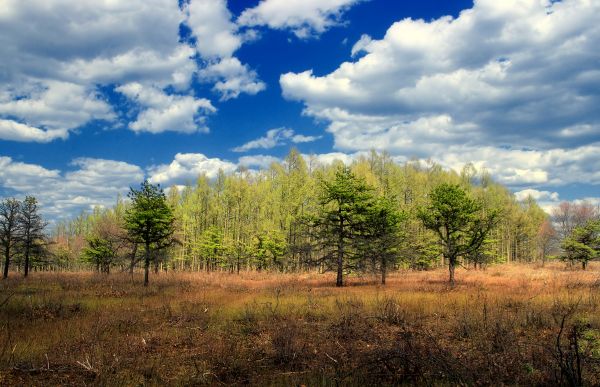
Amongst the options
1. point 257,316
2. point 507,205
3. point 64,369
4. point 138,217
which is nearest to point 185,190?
point 138,217

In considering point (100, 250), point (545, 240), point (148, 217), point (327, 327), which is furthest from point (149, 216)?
point (545, 240)

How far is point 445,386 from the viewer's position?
5.79 metres

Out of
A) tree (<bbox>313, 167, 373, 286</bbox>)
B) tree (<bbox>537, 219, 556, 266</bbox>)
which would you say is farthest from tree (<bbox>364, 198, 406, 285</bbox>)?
tree (<bbox>537, 219, 556, 266</bbox>)

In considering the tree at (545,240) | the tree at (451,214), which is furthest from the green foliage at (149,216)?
the tree at (545,240)

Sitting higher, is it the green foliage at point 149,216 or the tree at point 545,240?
the green foliage at point 149,216

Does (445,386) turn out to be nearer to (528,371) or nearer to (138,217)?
(528,371)

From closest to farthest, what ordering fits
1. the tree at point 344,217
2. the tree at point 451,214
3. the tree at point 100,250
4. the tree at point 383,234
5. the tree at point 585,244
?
the tree at point 451,214 < the tree at point 383,234 < the tree at point 344,217 < the tree at point 585,244 < the tree at point 100,250

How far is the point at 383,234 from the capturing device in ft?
103

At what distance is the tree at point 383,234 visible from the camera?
29781 mm

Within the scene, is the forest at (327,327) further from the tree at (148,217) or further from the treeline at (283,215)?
the treeline at (283,215)

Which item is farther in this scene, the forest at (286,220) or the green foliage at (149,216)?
the forest at (286,220)

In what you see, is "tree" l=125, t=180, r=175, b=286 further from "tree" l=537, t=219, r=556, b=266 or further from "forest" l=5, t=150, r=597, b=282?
"tree" l=537, t=219, r=556, b=266

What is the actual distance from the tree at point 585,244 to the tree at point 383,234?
27844 millimetres

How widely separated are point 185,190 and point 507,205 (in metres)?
63.0
